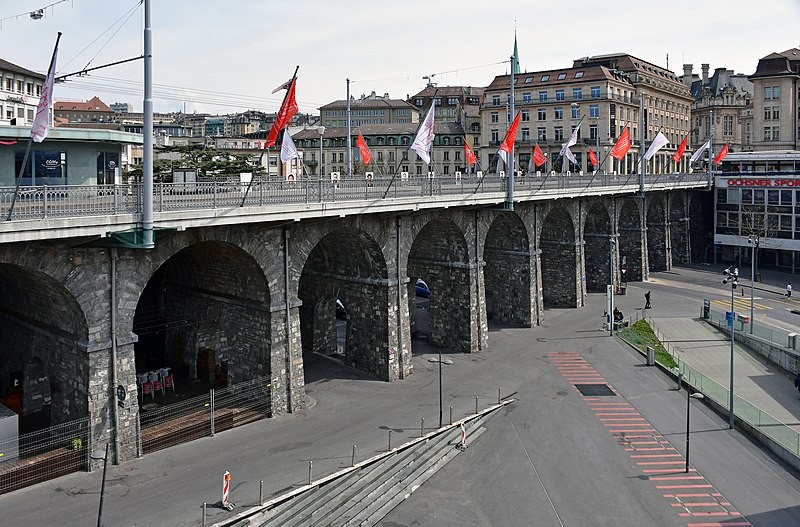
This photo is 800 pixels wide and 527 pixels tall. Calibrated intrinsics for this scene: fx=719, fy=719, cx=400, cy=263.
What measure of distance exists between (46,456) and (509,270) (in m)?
34.1

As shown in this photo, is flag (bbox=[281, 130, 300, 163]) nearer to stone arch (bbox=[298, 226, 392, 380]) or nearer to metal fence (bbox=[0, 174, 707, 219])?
metal fence (bbox=[0, 174, 707, 219])

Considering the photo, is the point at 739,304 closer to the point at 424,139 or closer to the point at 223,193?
the point at 424,139

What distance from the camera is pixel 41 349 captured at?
27.4 meters

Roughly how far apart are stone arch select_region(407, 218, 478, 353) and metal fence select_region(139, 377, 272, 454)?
1567cm

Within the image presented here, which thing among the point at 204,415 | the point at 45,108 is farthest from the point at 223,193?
the point at 204,415

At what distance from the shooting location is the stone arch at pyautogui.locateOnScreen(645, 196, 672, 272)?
7594 centimetres

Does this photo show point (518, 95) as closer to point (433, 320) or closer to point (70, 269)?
point (433, 320)

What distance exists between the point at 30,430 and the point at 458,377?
66.5 feet

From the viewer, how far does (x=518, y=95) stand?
92.1m

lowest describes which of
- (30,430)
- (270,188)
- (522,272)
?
(30,430)

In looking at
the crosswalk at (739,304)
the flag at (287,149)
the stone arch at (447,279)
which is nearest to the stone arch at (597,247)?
the crosswalk at (739,304)

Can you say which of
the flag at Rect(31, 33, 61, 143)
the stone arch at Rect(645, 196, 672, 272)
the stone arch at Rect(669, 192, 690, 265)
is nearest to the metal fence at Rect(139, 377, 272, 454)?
the flag at Rect(31, 33, 61, 143)

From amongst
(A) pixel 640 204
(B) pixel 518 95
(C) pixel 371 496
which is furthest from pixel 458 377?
(B) pixel 518 95

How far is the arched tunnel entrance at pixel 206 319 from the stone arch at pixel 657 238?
175 ft
